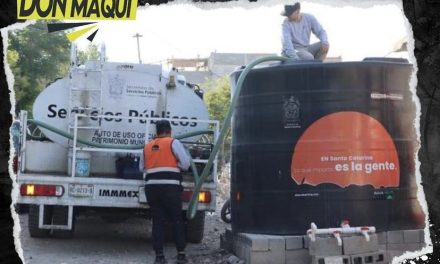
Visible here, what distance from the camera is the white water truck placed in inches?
253

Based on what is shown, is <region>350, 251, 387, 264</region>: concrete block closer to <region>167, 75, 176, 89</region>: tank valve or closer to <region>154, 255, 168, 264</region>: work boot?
<region>154, 255, 168, 264</region>: work boot

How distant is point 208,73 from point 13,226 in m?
32.5

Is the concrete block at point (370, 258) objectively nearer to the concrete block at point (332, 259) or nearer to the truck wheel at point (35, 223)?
the concrete block at point (332, 259)

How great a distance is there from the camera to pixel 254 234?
5.59 metres

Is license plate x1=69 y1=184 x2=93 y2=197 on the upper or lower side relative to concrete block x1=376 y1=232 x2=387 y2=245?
upper

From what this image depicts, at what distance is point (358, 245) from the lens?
16.3ft

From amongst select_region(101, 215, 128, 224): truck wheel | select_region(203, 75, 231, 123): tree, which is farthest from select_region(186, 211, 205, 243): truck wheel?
select_region(203, 75, 231, 123): tree

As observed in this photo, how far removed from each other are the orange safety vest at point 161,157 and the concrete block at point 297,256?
1448 mm

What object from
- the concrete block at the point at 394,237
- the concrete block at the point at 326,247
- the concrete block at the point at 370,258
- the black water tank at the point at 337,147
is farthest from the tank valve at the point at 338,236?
the concrete block at the point at 394,237

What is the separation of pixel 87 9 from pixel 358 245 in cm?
311

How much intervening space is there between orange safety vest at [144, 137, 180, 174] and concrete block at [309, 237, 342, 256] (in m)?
1.68

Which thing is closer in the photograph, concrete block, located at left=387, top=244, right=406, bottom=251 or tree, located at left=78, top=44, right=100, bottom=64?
concrete block, located at left=387, top=244, right=406, bottom=251

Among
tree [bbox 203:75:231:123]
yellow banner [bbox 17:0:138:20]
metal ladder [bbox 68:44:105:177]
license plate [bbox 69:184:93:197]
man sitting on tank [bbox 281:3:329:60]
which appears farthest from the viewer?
tree [bbox 203:75:231:123]

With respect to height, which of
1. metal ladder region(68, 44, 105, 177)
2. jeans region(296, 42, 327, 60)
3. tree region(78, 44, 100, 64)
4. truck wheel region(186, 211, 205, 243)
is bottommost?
truck wheel region(186, 211, 205, 243)
